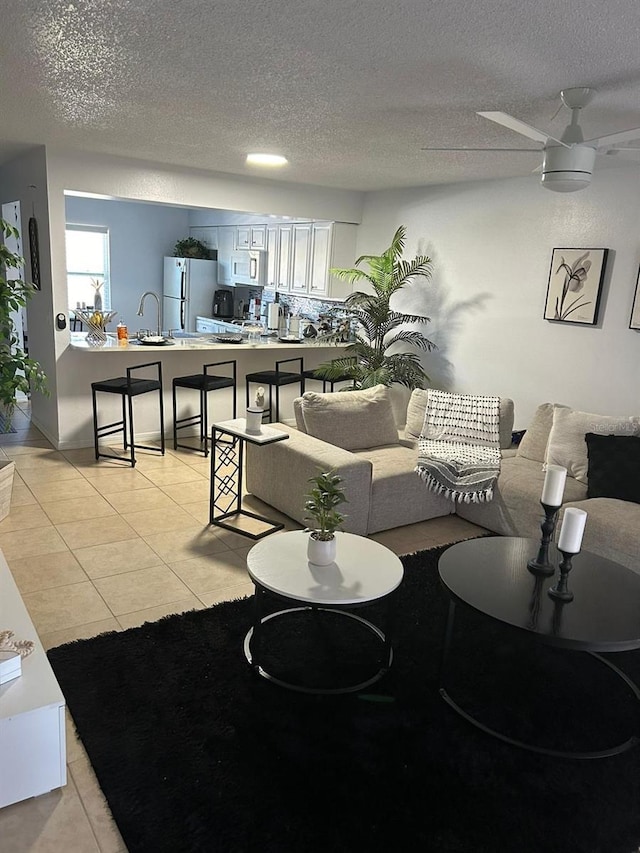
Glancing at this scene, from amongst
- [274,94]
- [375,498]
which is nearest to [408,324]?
[375,498]

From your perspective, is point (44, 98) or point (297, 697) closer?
point (297, 697)

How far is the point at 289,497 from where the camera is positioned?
415cm

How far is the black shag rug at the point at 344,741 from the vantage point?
75.8 inches

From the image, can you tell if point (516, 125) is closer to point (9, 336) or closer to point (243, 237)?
point (9, 336)

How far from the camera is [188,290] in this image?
27.6ft

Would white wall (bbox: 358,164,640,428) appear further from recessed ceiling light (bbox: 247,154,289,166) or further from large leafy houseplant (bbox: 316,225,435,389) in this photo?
recessed ceiling light (bbox: 247,154,289,166)

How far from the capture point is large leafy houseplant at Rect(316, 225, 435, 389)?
5738 millimetres

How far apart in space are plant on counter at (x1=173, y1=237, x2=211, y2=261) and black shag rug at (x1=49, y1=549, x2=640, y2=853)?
639 cm

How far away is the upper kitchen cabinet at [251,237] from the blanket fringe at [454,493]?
4.23 metres

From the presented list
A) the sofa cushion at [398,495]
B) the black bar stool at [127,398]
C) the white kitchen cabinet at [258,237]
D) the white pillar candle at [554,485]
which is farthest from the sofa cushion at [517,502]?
the white kitchen cabinet at [258,237]

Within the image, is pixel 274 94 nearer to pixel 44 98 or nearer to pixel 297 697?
pixel 44 98

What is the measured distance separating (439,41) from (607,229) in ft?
8.84

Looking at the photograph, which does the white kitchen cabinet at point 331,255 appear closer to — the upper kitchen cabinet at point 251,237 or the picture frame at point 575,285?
the upper kitchen cabinet at point 251,237

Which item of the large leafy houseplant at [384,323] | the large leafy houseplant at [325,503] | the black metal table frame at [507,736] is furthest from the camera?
the large leafy houseplant at [384,323]
